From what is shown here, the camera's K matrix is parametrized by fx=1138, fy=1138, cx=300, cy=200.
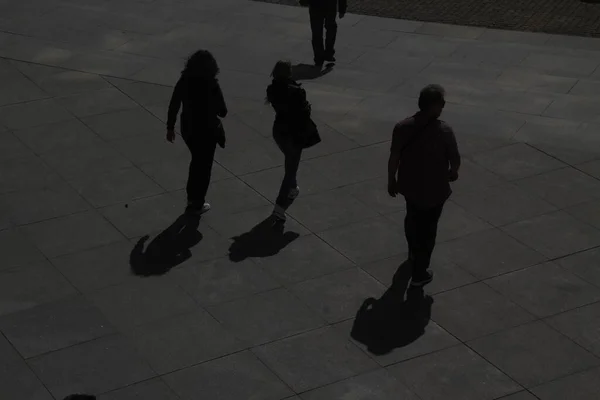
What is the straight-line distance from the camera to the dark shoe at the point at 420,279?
31.9 ft

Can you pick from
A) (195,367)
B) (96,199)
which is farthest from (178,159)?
(195,367)

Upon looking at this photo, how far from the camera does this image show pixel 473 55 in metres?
15.9

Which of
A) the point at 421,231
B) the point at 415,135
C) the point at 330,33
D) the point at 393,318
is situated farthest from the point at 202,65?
the point at 330,33

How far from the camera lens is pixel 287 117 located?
10.8 metres

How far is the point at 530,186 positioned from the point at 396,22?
6.31 m

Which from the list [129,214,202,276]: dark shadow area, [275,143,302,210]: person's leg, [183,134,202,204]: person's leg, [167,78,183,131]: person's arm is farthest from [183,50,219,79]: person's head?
[129,214,202,276]: dark shadow area

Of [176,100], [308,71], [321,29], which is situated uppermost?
[176,100]

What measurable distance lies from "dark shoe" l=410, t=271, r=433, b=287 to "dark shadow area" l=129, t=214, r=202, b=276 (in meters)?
2.12

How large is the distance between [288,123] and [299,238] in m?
1.09

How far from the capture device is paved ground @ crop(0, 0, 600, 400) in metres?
8.73

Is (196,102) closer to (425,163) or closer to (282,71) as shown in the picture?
(282,71)

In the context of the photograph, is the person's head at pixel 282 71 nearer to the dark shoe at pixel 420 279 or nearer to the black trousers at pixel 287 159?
the black trousers at pixel 287 159

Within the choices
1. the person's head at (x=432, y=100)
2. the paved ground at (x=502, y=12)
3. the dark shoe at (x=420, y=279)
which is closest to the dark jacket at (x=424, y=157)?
the person's head at (x=432, y=100)

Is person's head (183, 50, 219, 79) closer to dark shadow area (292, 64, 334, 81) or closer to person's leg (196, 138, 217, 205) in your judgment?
person's leg (196, 138, 217, 205)
